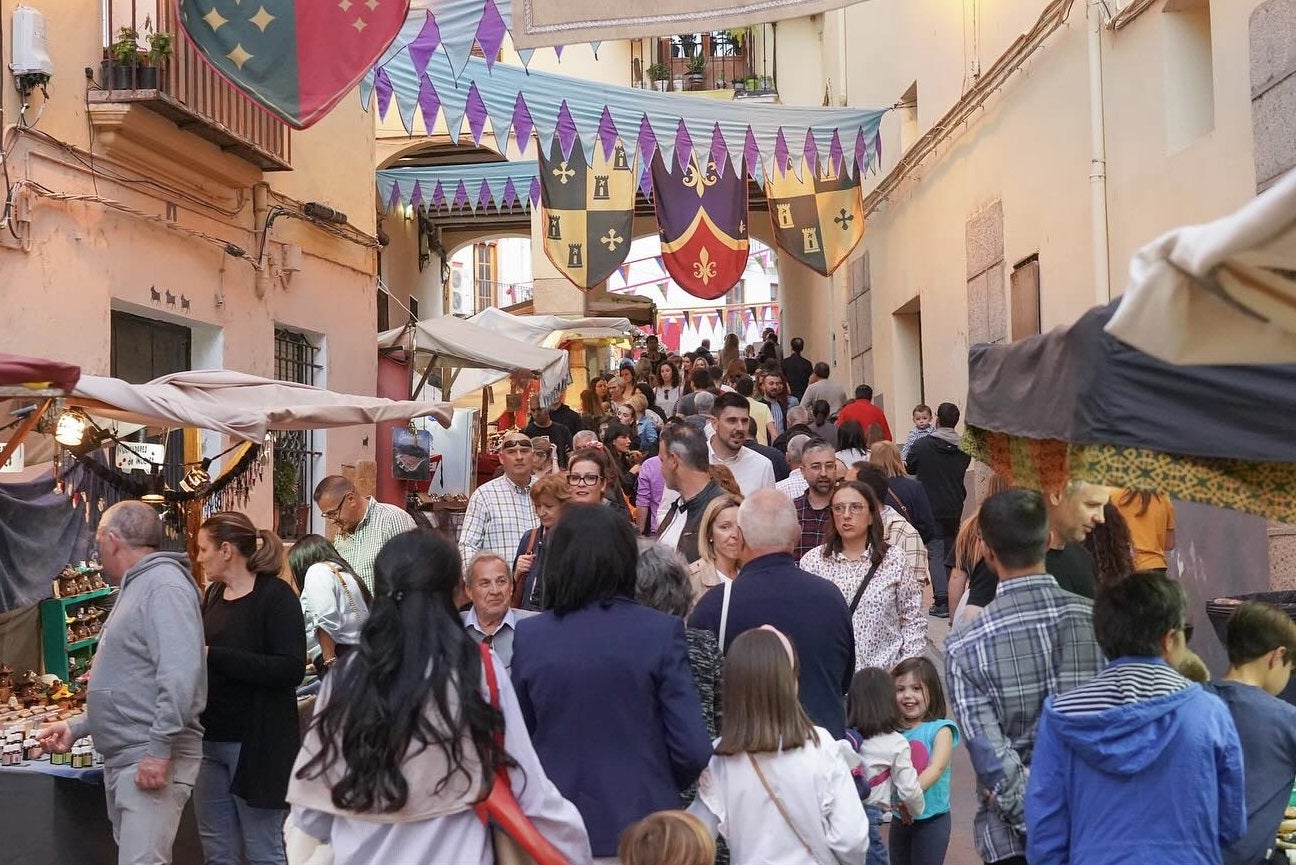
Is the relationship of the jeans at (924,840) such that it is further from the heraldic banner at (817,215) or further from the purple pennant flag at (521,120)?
the heraldic banner at (817,215)

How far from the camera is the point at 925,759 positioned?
18.9 feet

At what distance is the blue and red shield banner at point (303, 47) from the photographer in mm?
7688

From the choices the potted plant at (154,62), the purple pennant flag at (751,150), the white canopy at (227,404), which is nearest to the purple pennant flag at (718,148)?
the purple pennant flag at (751,150)

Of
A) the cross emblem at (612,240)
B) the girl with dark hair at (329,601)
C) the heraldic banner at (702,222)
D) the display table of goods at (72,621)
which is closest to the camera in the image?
the girl with dark hair at (329,601)

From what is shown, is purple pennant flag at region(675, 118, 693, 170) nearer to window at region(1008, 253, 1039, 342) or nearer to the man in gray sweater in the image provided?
window at region(1008, 253, 1039, 342)

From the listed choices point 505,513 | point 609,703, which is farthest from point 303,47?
point 609,703

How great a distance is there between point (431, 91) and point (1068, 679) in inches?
474

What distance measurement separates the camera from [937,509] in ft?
43.6

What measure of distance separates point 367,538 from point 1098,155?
5902 mm

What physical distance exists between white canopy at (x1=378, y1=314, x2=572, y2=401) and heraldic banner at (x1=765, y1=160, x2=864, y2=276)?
299 cm

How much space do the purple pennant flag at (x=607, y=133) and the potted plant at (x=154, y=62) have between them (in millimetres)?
6938

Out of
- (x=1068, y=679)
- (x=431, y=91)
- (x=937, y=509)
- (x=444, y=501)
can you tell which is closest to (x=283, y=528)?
(x=444, y=501)

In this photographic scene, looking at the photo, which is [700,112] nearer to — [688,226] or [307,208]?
[688,226]

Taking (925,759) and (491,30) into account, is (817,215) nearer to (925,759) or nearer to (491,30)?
(491,30)
